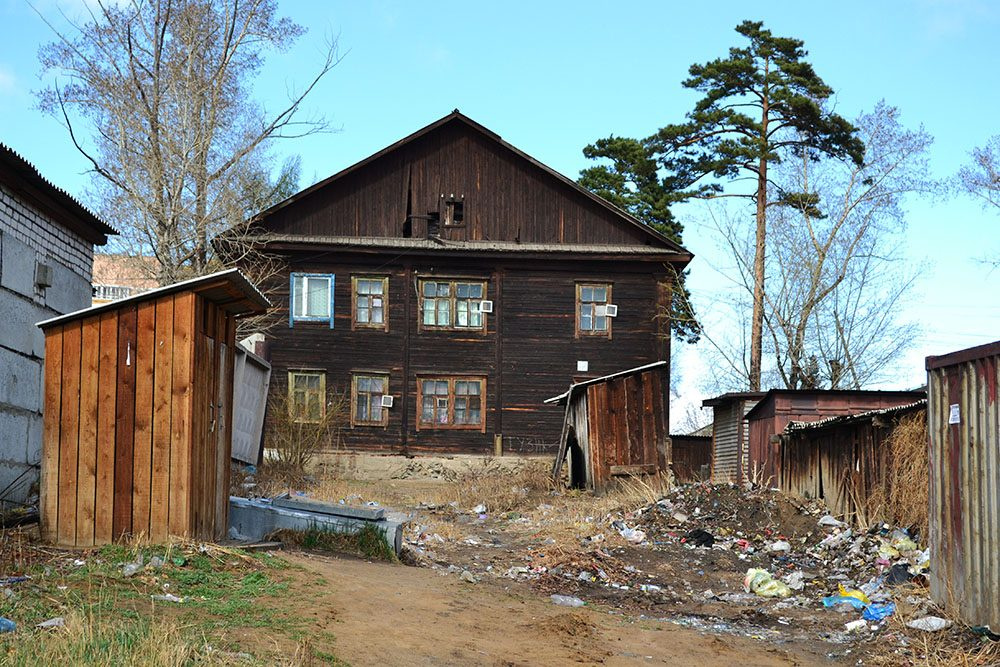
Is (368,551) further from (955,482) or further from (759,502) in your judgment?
(759,502)

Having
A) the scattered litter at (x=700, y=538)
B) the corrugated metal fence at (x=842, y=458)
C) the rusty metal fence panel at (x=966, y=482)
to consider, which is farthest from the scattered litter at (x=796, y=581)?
the rusty metal fence panel at (x=966, y=482)

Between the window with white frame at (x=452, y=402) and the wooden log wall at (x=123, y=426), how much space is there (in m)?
18.0

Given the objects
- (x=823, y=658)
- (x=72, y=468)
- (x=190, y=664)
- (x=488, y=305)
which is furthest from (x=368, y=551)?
(x=488, y=305)

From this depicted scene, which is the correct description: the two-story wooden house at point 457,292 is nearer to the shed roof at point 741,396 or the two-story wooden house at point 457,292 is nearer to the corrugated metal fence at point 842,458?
the shed roof at point 741,396

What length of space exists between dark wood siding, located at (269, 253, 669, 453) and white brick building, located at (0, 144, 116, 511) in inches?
501

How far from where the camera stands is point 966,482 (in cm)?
889

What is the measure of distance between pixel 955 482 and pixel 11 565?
7.84 metres

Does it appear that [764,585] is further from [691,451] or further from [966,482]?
[691,451]

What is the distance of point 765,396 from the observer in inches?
894

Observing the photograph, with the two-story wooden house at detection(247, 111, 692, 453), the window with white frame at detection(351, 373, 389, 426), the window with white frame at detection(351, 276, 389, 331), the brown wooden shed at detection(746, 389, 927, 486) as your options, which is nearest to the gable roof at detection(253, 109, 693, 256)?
the two-story wooden house at detection(247, 111, 692, 453)

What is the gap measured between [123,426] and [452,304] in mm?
18744

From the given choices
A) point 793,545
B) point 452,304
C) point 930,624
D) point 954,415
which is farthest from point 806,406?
point 930,624

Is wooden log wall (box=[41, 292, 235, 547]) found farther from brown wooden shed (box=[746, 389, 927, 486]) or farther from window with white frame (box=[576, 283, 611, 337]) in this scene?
window with white frame (box=[576, 283, 611, 337])

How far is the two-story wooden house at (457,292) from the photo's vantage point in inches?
1086
